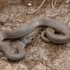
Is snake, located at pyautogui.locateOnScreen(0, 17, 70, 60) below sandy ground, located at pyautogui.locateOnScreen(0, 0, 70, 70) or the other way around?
the other way around

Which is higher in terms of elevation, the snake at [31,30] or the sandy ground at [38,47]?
the snake at [31,30]

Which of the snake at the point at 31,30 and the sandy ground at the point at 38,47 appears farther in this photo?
the snake at the point at 31,30

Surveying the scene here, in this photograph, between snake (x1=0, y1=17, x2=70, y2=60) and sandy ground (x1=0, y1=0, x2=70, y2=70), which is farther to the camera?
snake (x1=0, y1=17, x2=70, y2=60)

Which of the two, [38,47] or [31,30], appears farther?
[31,30]

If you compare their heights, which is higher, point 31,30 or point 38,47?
point 31,30

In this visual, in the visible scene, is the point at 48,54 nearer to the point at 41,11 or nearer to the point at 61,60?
the point at 61,60

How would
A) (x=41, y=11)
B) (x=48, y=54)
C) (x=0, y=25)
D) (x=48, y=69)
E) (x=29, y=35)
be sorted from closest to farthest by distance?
(x=48, y=69)
(x=48, y=54)
(x=29, y=35)
(x=0, y=25)
(x=41, y=11)

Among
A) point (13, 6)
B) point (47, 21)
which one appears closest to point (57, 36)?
point (47, 21)

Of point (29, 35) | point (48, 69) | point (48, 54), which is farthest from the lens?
point (29, 35)
